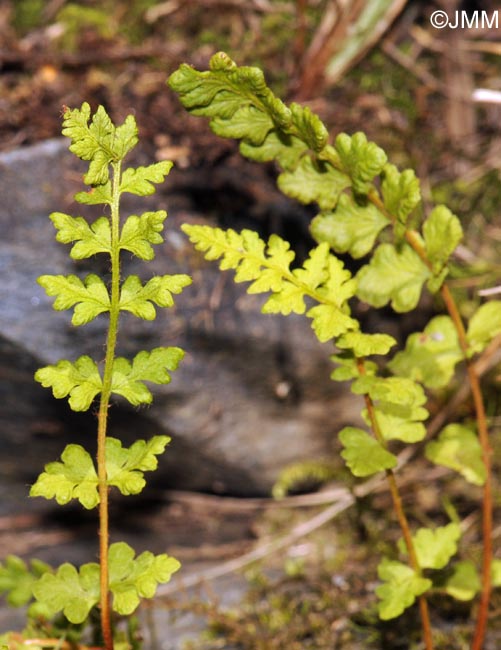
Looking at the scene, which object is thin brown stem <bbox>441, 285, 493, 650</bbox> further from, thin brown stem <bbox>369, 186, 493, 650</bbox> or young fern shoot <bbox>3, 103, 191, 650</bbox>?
young fern shoot <bbox>3, 103, 191, 650</bbox>

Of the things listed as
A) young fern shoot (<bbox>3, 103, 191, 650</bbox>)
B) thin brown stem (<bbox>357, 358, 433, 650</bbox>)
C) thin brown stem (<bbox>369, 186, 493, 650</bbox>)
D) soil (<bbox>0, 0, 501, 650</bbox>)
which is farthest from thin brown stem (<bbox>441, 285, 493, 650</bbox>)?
young fern shoot (<bbox>3, 103, 191, 650</bbox>)

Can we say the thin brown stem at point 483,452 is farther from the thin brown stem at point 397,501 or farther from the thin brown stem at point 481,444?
the thin brown stem at point 397,501

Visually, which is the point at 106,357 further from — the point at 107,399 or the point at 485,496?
the point at 485,496

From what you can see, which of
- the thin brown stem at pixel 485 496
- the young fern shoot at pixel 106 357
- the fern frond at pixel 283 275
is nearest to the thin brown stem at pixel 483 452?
the thin brown stem at pixel 485 496

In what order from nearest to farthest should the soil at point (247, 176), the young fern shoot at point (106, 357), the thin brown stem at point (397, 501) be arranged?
the young fern shoot at point (106, 357) < the thin brown stem at point (397, 501) < the soil at point (247, 176)

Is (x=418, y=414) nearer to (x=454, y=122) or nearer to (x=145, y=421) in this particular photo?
(x=145, y=421)

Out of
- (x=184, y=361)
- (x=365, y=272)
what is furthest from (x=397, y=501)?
(x=184, y=361)
